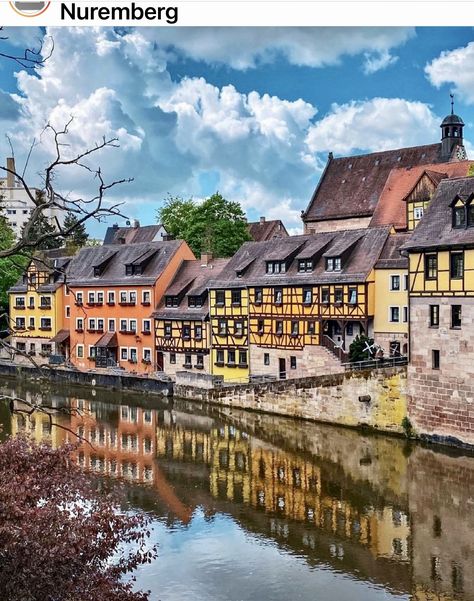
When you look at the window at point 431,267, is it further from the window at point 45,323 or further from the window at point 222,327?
the window at point 45,323

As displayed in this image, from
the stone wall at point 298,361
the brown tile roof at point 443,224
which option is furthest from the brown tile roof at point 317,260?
the brown tile roof at point 443,224

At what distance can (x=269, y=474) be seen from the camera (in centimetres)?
2348

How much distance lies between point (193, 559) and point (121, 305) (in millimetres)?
30877

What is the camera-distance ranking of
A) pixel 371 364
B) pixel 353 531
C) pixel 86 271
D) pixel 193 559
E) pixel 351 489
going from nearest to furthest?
pixel 193 559, pixel 353 531, pixel 351 489, pixel 371 364, pixel 86 271

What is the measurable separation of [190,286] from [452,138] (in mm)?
19628

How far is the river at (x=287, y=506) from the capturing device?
48.8ft

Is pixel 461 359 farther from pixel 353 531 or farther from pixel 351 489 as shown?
pixel 353 531

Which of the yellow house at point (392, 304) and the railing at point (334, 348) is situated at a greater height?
the yellow house at point (392, 304)

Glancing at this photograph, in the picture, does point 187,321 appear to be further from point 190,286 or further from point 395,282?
point 395,282

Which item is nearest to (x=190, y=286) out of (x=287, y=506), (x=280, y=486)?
(x=280, y=486)

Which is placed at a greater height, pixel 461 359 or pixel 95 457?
pixel 461 359

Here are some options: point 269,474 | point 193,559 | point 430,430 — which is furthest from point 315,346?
point 193,559

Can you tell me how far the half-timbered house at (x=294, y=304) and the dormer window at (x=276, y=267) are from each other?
0.17 ft

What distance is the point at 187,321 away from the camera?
4162 cm
